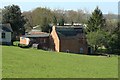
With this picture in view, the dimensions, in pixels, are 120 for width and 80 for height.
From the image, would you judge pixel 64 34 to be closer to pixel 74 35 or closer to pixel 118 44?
pixel 74 35

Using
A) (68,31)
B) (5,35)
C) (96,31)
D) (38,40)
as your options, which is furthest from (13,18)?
(96,31)

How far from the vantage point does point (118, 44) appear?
211 ft

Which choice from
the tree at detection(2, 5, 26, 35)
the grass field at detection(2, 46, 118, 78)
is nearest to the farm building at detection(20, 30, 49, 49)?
the tree at detection(2, 5, 26, 35)

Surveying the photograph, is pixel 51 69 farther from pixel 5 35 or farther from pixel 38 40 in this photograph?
pixel 38 40

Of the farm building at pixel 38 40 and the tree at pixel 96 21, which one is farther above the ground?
the tree at pixel 96 21

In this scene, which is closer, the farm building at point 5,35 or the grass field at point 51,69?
the grass field at point 51,69

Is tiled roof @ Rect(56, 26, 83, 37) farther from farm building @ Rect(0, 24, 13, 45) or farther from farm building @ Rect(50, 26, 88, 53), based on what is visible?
farm building @ Rect(0, 24, 13, 45)

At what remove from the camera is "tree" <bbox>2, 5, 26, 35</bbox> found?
73.3 meters

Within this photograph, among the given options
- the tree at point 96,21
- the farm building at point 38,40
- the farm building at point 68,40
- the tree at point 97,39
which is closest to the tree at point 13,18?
the farm building at point 38,40

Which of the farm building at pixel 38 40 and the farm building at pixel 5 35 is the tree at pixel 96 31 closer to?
the farm building at pixel 38 40

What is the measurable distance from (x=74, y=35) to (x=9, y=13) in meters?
18.6

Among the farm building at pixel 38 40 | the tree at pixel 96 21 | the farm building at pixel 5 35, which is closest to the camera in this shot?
the farm building at pixel 5 35

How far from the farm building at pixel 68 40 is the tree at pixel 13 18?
449 inches

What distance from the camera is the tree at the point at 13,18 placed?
241ft
